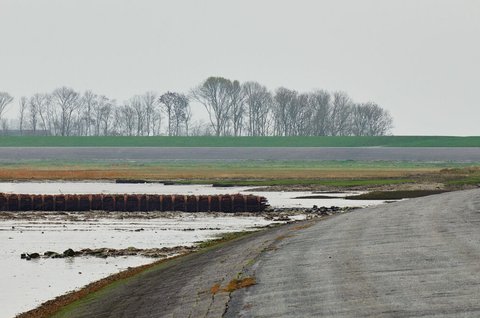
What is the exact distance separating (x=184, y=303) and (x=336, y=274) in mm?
3545

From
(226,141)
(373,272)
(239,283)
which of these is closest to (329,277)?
(373,272)

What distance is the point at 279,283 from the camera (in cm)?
2308

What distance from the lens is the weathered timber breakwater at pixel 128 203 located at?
61188mm

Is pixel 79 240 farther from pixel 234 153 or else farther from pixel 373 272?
pixel 234 153

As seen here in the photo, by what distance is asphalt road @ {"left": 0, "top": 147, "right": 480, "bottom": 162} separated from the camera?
14900 centimetres

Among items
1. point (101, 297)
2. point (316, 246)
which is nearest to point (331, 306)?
point (101, 297)

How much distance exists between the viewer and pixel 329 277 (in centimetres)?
2320

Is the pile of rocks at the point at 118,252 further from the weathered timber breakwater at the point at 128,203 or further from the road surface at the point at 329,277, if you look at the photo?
the weathered timber breakwater at the point at 128,203

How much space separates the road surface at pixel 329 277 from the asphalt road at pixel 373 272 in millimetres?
22

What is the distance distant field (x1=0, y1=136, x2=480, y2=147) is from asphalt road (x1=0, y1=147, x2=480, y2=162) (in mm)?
14020

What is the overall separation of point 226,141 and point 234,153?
23.3 m

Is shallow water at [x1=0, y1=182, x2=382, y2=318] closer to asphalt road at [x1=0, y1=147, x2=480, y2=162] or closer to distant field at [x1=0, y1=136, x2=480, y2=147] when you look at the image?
asphalt road at [x1=0, y1=147, x2=480, y2=162]

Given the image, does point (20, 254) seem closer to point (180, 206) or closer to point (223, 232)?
point (223, 232)

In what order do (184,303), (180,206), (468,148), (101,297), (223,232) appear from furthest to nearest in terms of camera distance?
(468,148) < (180,206) < (223,232) < (101,297) < (184,303)
